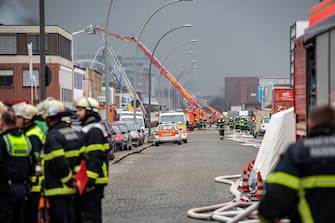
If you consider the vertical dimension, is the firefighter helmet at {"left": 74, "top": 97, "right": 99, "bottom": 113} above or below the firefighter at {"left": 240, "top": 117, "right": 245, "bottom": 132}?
above

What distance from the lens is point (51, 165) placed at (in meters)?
8.89

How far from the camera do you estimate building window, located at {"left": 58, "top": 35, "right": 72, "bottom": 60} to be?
8200 cm

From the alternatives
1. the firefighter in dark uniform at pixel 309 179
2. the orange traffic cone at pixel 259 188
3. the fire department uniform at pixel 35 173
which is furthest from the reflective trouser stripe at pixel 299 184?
the orange traffic cone at pixel 259 188

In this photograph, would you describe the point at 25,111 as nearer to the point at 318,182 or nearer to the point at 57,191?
the point at 57,191

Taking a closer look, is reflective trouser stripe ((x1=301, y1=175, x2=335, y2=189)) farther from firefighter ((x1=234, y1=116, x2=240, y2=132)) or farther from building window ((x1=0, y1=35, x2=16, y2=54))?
firefighter ((x1=234, y1=116, x2=240, y2=132))

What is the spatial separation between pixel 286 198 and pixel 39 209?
472cm

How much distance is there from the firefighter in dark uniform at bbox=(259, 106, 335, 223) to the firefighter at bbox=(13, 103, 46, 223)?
4.75 m

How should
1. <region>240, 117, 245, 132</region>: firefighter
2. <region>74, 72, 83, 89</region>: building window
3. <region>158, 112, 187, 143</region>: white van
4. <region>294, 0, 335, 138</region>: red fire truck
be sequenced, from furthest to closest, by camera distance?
<region>74, 72, 83, 89</region>: building window
<region>240, 117, 245, 132</region>: firefighter
<region>158, 112, 187, 143</region>: white van
<region>294, 0, 335, 138</region>: red fire truck

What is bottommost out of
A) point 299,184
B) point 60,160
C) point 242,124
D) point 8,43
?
point 242,124


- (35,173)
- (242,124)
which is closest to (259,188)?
(35,173)

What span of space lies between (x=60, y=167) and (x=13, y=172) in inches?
23.5

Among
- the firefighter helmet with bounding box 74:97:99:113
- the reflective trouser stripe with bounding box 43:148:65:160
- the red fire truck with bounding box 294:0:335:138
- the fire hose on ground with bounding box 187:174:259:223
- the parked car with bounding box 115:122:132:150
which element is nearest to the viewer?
the reflective trouser stripe with bounding box 43:148:65:160

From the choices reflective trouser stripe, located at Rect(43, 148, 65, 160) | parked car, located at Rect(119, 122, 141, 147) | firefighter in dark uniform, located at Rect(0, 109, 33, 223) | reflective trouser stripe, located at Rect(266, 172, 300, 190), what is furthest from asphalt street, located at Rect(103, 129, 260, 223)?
parked car, located at Rect(119, 122, 141, 147)

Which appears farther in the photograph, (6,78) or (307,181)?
(6,78)
